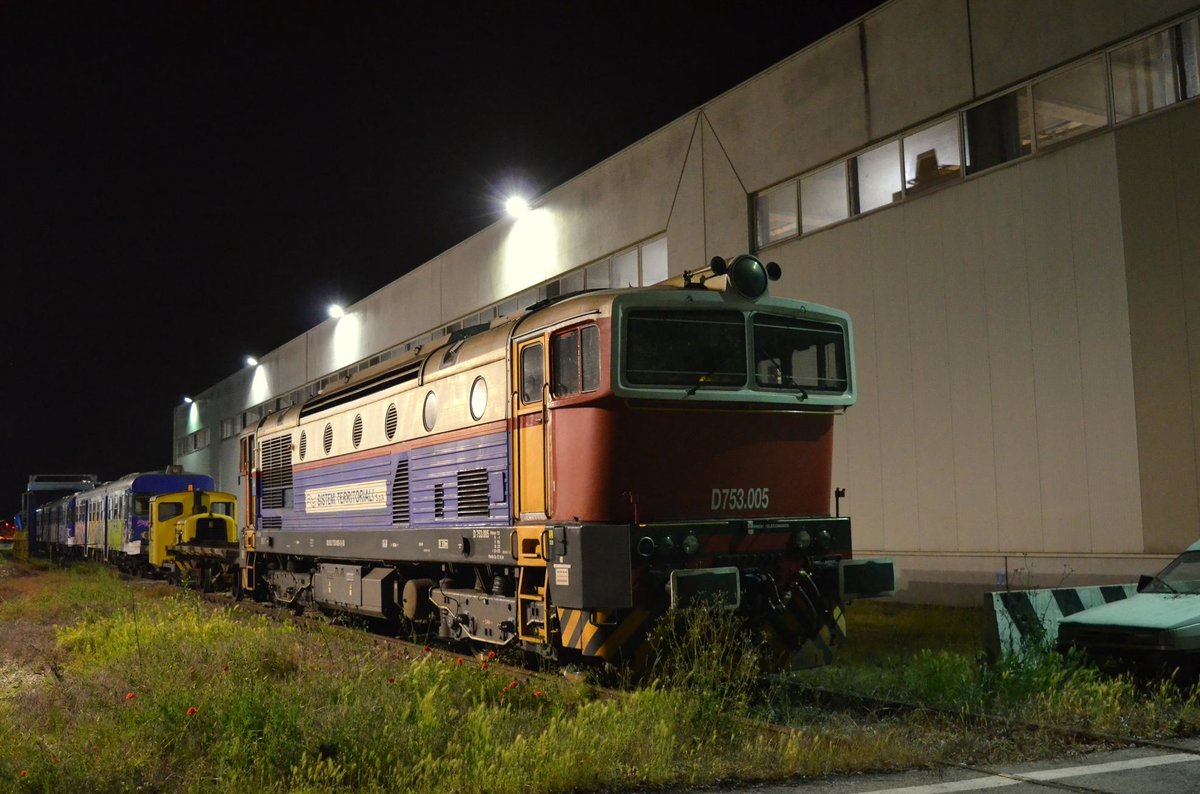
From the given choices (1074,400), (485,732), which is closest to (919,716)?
(485,732)

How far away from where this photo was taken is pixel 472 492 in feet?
34.3

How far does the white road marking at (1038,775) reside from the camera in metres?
5.98

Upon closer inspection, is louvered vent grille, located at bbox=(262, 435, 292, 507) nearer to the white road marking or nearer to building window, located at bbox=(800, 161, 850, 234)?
building window, located at bbox=(800, 161, 850, 234)

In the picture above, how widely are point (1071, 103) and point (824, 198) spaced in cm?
454

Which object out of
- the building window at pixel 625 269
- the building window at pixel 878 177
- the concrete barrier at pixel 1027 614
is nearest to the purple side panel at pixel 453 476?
the concrete barrier at pixel 1027 614

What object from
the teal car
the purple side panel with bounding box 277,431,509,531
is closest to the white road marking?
the teal car

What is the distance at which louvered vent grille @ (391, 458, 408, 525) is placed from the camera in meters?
12.1

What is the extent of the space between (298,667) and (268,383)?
1504 inches

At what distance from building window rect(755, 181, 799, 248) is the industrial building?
5 cm

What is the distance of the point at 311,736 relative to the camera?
21.5 feet

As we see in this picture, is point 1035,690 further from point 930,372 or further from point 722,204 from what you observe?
point 722,204

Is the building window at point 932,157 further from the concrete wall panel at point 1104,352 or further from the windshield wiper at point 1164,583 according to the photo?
the windshield wiper at point 1164,583

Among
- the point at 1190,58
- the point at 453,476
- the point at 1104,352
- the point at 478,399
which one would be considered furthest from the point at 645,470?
the point at 1190,58

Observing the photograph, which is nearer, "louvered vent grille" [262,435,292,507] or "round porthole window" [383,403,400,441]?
"round porthole window" [383,403,400,441]
